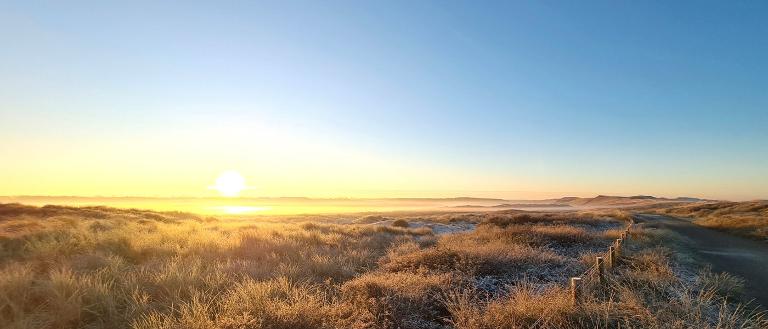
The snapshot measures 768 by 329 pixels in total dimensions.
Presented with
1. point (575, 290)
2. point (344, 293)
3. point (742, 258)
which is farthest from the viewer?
point (742, 258)

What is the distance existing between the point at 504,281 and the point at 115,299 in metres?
8.42

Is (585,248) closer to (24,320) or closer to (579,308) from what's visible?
(579,308)

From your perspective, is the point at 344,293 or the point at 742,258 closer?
the point at 344,293

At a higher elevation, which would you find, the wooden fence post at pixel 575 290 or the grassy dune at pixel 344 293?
the wooden fence post at pixel 575 290

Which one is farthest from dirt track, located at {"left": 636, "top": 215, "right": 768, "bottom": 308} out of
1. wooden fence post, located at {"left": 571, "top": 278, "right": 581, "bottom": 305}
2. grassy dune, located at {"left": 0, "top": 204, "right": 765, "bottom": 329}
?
wooden fence post, located at {"left": 571, "top": 278, "right": 581, "bottom": 305}

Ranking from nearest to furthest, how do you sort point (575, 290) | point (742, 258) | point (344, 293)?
point (575, 290), point (344, 293), point (742, 258)

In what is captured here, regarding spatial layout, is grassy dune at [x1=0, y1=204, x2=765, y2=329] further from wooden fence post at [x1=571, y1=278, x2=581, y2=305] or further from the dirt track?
the dirt track

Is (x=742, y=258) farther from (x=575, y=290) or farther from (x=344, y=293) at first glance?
(x=344, y=293)

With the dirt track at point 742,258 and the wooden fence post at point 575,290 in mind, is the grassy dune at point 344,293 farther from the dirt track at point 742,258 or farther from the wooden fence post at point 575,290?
the dirt track at point 742,258

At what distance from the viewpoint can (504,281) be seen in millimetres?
10906

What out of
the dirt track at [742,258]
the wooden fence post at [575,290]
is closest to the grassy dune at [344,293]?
the wooden fence post at [575,290]

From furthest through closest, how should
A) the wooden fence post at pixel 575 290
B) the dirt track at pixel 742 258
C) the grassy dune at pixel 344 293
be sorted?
1. the dirt track at pixel 742 258
2. the wooden fence post at pixel 575 290
3. the grassy dune at pixel 344 293

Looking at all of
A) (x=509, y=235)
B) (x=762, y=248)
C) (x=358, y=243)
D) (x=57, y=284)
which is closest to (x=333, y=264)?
(x=57, y=284)

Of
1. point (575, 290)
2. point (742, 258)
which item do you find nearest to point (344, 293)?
point (575, 290)
